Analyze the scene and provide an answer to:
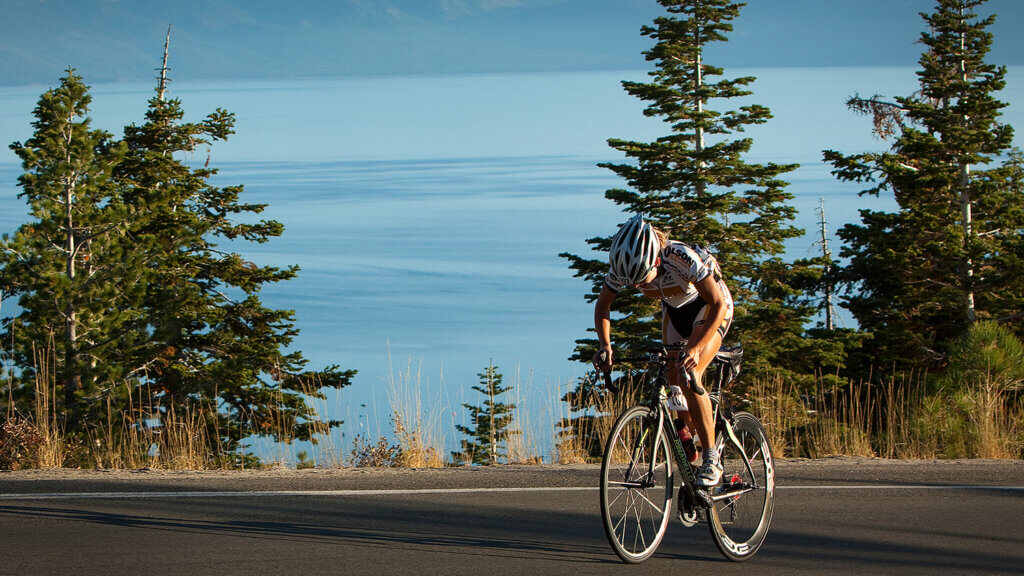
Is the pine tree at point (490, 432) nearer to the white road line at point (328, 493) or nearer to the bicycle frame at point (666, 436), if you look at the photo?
the white road line at point (328, 493)

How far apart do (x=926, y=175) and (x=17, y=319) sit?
101 feet

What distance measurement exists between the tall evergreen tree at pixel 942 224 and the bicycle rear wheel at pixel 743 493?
28020mm

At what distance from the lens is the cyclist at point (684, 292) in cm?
514

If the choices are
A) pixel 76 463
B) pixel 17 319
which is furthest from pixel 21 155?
pixel 76 463

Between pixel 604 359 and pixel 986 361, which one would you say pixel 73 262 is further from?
pixel 604 359

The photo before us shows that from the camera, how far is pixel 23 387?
2922cm

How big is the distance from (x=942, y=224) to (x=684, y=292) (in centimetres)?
3223

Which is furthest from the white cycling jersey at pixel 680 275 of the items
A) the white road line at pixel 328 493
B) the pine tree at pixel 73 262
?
the pine tree at pixel 73 262

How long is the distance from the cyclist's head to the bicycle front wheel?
32.0 inches

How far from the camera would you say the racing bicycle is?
5.36m

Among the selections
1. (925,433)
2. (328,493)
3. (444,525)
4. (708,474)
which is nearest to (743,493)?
(708,474)

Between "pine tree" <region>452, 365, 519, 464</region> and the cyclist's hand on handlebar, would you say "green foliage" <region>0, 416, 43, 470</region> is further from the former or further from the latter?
the cyclist's hand on handlebar

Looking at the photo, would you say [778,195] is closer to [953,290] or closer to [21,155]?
[953,290]

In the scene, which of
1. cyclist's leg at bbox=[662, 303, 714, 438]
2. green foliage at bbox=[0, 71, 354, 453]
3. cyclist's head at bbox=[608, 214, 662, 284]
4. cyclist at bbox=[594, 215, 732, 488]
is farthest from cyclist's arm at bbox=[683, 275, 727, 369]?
green foliage at bbox=[0, 71, 354, 453]
